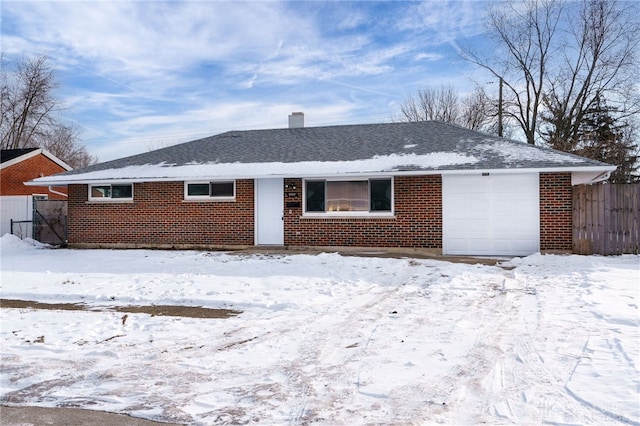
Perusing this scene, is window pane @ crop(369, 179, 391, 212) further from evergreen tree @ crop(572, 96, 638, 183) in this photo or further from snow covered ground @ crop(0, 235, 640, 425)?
evergreen tree @ crop(572, 96, 638, 183)

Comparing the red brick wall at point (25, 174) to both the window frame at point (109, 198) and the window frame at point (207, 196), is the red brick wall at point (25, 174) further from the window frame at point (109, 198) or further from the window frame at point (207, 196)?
the window frame at point (207, 196)

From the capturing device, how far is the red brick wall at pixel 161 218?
14320 mm

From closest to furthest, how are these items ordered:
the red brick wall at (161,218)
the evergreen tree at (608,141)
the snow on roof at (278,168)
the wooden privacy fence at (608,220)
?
the wooden privacy fence at (608,220) → the snow on roof at (278,168) → the red brick wall at (161,218) → the evergreen tree at (608,141)

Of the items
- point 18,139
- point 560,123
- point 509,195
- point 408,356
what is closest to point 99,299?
point 408,356

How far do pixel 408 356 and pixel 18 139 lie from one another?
4061cm

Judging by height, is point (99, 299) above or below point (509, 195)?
below

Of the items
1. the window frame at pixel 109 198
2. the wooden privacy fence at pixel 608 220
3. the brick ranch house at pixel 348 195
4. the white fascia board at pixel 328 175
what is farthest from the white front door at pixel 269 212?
the wooden privacy fence at pixel 608 220

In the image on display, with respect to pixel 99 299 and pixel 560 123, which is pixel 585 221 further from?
pixel 560 123

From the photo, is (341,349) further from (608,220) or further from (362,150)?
(362,150)

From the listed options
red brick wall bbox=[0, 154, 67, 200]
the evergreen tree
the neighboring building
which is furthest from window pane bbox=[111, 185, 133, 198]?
the evergreen tree

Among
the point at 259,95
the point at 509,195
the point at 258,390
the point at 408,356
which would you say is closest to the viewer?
the point at 258,390

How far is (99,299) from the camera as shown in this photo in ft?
24.5

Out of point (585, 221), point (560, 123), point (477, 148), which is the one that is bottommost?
point (585, 221)

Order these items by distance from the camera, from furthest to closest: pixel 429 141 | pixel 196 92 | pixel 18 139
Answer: pixel 18 139 → pixel 196 92 → pixel 429 141
